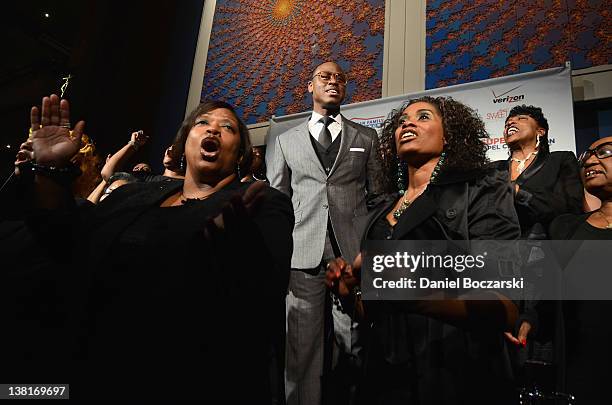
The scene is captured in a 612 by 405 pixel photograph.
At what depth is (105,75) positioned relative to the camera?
12.7 ft

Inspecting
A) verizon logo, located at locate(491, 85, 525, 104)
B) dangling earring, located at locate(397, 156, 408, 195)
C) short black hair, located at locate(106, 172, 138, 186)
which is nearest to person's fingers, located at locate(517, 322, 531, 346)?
dangling earring, located at locate(397, 156, 408, 195)

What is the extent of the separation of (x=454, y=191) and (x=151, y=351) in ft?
3.33

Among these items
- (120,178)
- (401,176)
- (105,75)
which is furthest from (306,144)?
(105,75)

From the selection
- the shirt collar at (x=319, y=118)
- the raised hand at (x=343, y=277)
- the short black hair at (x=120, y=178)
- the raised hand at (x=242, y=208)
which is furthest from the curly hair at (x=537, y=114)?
the short black hair at (x=120, y=178)

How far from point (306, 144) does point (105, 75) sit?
2.41 meters

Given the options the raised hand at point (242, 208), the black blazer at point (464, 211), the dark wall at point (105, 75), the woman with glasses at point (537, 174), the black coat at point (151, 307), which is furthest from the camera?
the dark wall at point (105, 75)

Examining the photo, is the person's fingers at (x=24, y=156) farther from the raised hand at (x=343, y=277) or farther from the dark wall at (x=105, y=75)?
the dark wall at (x=105, y=75)

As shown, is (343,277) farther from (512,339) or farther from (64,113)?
(64,113)

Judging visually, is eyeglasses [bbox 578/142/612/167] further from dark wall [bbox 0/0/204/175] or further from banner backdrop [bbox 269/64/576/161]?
dark wall [bbox 0/0/204/175]

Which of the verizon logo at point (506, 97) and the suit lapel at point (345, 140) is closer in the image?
the suit lapel at point (345, 140)

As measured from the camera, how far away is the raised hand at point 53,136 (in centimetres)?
133

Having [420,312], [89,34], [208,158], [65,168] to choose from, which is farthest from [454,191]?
[89,34]

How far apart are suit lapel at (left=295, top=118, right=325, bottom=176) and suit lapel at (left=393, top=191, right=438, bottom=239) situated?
100 cm

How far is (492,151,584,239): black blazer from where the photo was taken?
2.00 m
